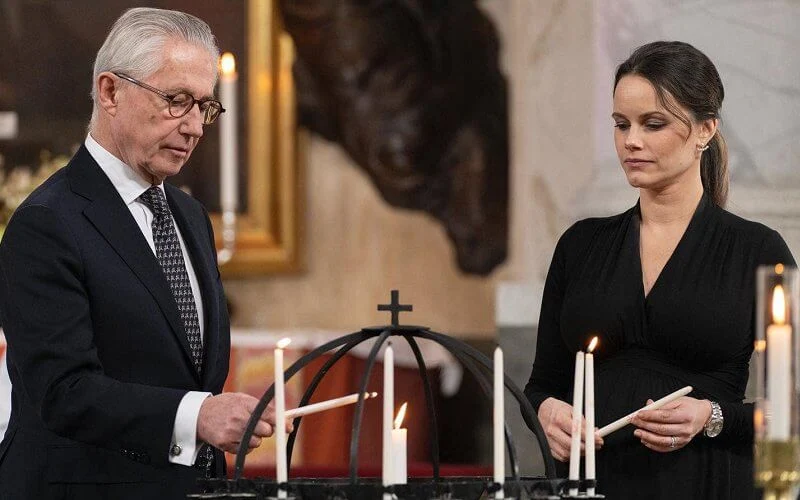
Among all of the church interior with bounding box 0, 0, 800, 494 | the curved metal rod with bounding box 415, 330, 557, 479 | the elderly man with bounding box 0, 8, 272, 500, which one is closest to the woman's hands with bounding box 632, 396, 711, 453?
the curved metal rod with bounding box 415, 330, 557, 479

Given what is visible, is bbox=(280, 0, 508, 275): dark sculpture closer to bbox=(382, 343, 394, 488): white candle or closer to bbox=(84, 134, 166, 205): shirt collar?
bbox=(84, 134, 166, 205): shirt collar

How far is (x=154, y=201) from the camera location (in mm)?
2859

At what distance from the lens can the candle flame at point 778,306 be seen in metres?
1.84

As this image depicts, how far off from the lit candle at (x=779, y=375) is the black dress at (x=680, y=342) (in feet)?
3.15

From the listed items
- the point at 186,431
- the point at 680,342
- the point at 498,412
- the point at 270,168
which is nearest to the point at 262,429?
the point at 186,431

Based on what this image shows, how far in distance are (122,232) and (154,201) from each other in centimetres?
15

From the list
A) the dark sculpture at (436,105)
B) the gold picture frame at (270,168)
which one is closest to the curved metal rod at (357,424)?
the dark sculpture at (436,105)

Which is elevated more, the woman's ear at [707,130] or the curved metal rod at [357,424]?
the woman's ear at [707,130]

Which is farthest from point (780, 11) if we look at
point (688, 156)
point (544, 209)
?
point (688, 156)

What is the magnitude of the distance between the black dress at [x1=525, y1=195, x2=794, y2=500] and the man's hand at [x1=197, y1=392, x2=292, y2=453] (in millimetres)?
709

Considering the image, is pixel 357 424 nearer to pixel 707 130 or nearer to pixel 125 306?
pixel 125 306

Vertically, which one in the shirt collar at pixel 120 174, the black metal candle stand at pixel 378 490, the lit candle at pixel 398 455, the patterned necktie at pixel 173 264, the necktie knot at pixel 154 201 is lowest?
the black metal candle stand at pixel 378 490

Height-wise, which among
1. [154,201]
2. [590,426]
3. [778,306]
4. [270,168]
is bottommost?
[590,426]

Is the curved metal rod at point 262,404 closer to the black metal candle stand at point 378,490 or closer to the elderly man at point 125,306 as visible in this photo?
the black metal candle stand at point 378,490
